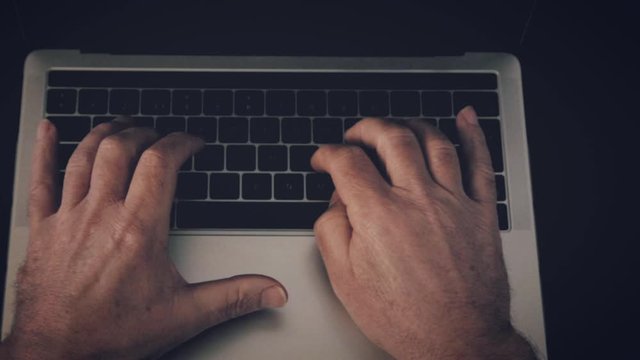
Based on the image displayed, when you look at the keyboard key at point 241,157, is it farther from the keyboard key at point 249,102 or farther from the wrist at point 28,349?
the wrist at point 28,349

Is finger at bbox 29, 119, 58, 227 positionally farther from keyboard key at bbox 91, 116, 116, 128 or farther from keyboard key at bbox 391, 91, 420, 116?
keyboard key at bbox 391, 91, 420, 116

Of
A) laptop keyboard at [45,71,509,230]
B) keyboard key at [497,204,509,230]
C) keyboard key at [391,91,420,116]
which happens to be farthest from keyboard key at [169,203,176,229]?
keyboard key at [497,204,509,230]

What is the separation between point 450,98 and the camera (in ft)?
3.19

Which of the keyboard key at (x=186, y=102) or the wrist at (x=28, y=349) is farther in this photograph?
the keyboard key at (x=186, y=102)

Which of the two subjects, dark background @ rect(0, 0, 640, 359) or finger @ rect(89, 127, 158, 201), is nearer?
finger @ rect(89, 127, 158, 201)

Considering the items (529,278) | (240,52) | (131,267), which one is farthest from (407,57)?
(131,267)

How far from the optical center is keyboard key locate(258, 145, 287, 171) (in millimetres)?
937

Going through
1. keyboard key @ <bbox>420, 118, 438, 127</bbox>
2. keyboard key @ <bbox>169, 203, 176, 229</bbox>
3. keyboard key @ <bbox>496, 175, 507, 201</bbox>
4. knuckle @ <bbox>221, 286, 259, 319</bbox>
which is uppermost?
keyboard key @ <bbox>420, 118, 438, 127</bbox>

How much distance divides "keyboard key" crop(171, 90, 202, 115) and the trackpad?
185mm

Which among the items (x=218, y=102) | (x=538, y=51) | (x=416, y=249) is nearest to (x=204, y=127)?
(x=218, y=102)

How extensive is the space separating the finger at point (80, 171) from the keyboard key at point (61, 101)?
2.5 inches

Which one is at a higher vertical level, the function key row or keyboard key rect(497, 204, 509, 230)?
the function key row

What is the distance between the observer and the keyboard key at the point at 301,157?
939 millimetres

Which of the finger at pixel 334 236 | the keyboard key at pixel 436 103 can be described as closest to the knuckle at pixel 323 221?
the finger at pixel 334 236
